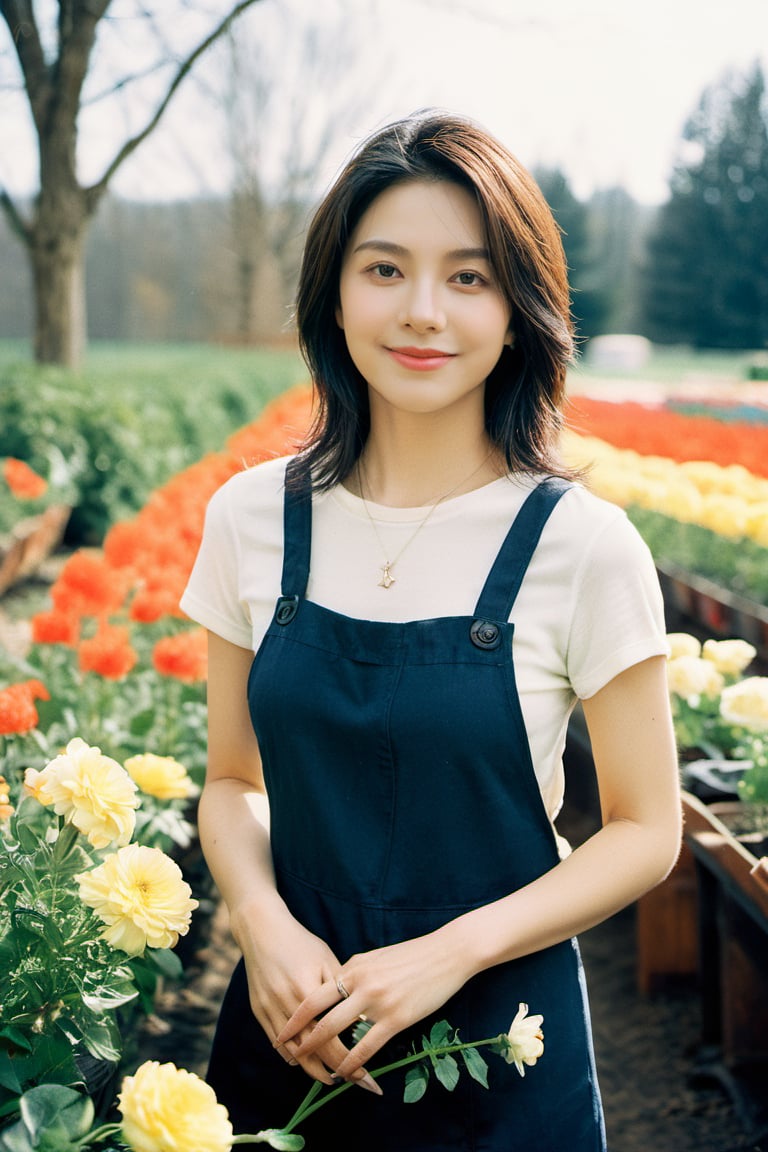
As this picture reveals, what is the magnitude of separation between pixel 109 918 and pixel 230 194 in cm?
4005

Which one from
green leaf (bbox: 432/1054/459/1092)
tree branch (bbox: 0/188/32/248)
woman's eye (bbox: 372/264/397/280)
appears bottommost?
green leaf (bbox: 432/1054/459/1092)

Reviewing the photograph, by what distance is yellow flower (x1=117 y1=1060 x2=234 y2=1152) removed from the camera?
943 mm

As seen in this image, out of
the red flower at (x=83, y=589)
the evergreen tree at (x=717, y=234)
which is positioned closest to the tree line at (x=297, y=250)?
the evergreen tree at (x=717, y=234)

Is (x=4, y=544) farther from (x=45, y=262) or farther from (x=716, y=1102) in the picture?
(x=716, y=1102)

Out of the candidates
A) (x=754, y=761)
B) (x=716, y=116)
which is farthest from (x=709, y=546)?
(x=716, y=116)

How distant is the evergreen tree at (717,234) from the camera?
41.6 m

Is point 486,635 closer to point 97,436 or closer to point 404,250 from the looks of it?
point 404,250

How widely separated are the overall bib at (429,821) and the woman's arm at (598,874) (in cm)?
7

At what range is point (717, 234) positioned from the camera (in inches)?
1667

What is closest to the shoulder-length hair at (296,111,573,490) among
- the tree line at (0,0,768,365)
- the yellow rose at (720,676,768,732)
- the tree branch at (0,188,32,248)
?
the yellow rose at (720,676,768,732)

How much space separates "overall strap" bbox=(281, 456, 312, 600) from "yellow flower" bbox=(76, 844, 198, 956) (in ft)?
1.30

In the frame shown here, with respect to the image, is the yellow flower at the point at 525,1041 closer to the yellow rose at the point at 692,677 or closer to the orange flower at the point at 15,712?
the orange flower at the point at 15,712

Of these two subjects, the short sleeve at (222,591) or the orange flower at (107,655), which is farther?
the orange flower at (107,655)

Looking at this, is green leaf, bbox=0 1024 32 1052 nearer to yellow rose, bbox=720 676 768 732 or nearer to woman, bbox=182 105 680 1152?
woman, bbox=182 105 680 1152
